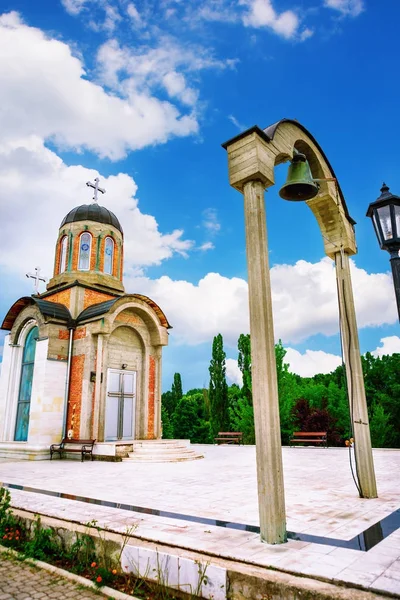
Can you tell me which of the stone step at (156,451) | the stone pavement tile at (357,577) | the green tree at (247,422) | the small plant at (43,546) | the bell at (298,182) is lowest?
the small plant at (43,546)

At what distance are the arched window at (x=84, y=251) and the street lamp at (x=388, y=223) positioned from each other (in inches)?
613

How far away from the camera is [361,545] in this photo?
3922mm

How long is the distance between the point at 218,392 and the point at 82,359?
10887 mm

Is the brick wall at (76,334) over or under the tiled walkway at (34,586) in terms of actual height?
over

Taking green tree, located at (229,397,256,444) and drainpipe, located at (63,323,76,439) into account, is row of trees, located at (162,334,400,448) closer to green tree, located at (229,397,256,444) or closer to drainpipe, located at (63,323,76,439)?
green tree, located at (229,397,256,444)

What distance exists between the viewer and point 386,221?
4301mm

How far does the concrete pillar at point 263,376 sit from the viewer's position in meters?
4.09

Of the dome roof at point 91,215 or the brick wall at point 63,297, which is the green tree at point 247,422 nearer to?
the brick wall at point 63,297

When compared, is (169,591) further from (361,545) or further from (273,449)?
(361,545)

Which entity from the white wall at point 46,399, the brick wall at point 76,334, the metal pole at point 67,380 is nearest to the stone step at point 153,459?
the metal pole at point 67,380

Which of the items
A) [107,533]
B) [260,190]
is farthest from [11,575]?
[260,190]

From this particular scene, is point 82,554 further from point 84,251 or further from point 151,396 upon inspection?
point 84,251

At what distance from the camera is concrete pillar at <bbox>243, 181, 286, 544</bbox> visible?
4.09 meters

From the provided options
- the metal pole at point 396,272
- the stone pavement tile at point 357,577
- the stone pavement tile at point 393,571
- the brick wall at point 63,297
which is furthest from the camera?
the brick wall at point 63,297
